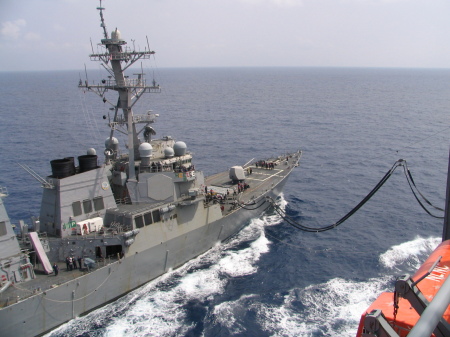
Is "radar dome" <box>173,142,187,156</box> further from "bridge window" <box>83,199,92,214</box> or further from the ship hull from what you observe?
"bridge window" <box>83,199,92,214</box>

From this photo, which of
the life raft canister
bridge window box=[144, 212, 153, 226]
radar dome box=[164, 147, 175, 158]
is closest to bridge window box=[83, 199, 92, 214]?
bridge window box=[144, 212, 153, 226]

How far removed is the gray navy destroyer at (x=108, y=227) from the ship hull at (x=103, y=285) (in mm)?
59

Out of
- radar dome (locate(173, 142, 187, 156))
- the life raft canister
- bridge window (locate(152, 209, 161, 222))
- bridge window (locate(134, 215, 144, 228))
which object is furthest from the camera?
radar dome (locate(173, 142, 187, 156))

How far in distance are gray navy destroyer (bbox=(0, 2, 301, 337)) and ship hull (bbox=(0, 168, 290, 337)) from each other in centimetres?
6

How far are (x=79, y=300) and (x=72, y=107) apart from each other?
91.6 m

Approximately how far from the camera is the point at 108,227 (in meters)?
26.7

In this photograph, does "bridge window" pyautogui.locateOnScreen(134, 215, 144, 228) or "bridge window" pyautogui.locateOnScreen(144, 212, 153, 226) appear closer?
"bridge window" pyautogui.locateOnScreen(134, 215, 144, 228)

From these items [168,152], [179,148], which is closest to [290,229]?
[179,148]

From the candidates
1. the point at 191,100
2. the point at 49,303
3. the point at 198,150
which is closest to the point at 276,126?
the point at 198,150

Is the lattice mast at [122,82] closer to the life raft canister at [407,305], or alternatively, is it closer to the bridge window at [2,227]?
the bridge window at [2,227]

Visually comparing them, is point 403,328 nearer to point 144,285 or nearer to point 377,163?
point 144,285

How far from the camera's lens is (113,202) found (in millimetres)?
27250

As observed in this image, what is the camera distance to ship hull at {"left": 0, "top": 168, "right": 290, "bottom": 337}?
67.8 ft

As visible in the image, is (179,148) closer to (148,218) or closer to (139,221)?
(148,218)
